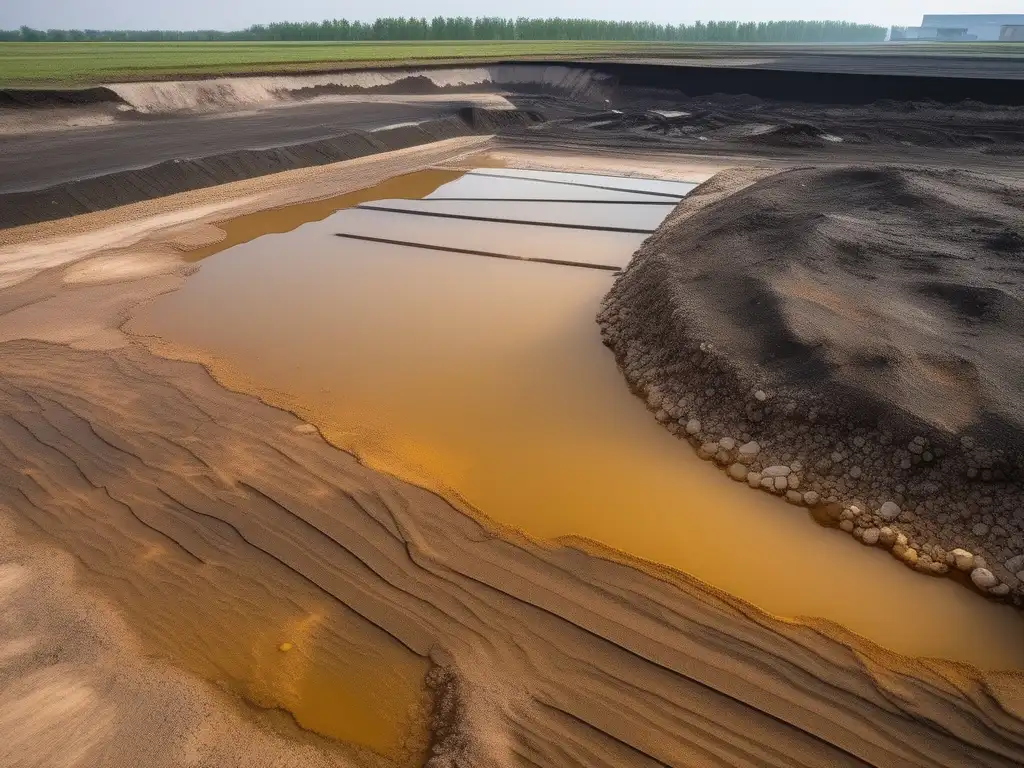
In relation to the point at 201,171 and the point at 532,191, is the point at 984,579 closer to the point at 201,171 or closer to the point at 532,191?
the point at 532,191

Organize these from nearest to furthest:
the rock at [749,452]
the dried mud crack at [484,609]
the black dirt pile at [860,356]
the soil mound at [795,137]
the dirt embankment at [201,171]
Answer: the dried mud crack at [484,609] → the black dirt pile at [860,356] → the rock at [749,452] → the dirt embankment at [201,171] → the soil mound at [795,137]

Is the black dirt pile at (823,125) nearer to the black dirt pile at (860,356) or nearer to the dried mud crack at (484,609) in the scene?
the black dirt pile at (860,356)

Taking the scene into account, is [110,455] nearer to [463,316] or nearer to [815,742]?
[463,316]

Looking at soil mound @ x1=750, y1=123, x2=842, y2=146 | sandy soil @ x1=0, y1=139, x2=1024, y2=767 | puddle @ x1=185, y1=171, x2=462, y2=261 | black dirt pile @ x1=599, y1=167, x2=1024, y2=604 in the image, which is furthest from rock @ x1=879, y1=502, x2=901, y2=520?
soil mound @ x1=750, y1=123, x2=842, y2=146

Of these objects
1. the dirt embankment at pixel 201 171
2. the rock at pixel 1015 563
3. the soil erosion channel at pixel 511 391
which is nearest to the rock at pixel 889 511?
the soil erosion channel at pixel 511 391

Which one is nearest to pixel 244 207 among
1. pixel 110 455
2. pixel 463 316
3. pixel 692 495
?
pixel 463 316

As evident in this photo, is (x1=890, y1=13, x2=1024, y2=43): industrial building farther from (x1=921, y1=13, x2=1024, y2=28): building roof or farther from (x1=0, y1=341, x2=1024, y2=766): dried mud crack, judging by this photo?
(x1=0, y1=341, x2=1024, y2=766): dried mud crack

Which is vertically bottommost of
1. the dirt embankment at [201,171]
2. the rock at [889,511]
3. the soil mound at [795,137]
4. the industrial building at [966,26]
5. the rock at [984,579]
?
the rock at [984,579]
